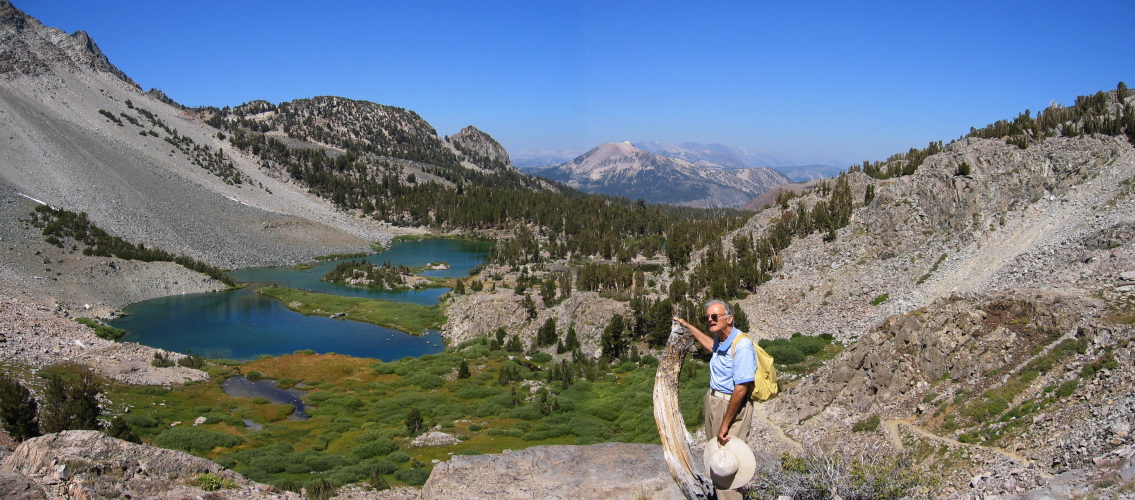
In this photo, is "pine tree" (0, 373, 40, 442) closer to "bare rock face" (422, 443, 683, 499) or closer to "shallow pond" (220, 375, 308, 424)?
"shallow pond" (220, 375, 308, 424)

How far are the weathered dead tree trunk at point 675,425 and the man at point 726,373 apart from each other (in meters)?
0.24

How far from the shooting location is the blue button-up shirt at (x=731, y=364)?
6742 mm

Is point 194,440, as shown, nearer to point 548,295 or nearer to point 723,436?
point 723,436

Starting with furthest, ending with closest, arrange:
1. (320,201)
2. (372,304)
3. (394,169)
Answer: (394,169), (320,201), (372,304)

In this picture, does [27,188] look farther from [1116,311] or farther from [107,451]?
[1116,311]

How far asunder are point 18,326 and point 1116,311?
51.5 metres

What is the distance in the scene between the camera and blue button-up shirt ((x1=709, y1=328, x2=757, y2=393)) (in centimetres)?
674

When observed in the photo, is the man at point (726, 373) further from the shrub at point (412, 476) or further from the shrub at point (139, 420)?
the shrub at point (139, 420)

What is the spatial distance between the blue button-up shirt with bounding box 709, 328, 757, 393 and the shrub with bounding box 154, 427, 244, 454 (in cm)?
2305

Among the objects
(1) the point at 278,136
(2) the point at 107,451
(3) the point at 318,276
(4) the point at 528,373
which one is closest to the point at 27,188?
(3) the point at 318,276

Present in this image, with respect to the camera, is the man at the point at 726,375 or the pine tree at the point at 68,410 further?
the pine tree at the point at 68,410

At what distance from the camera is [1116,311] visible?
14445mm

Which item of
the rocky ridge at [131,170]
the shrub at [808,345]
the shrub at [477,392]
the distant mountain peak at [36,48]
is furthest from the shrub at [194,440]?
the distant mountain peak at [36,48]

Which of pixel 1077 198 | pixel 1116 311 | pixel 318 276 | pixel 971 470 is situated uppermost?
pixel 1077 198
